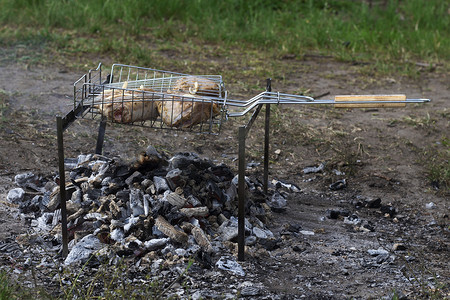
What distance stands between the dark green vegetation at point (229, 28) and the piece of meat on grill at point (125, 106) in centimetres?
430

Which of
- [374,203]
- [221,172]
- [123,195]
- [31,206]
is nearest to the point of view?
[123,195]

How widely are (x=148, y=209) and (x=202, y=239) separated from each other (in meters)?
0.49

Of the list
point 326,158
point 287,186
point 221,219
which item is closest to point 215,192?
point 221,219

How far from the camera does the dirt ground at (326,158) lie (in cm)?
407

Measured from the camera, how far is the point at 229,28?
9.77 meters

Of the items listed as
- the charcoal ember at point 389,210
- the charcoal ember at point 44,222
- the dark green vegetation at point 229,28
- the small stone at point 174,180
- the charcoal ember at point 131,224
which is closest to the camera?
the charcoal ember at point 131,224

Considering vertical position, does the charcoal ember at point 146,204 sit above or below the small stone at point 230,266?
above

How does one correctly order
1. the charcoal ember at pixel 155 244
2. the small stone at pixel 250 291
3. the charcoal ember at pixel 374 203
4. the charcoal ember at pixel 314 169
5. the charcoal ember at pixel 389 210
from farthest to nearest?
the charcoal ember at pixel 314 169 < the charcoal ember at pixel 374 203 < the charcoal ember at pixel 389 210 < the charcoal ember at pixel 155 244 < the small stone at pixel 250 291

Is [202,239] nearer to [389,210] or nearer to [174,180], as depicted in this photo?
[174,180]

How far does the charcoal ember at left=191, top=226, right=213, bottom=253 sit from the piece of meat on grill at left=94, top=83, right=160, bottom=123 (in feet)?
2.96

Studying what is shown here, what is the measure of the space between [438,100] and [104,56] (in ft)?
15.6

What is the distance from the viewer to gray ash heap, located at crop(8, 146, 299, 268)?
4152 mm

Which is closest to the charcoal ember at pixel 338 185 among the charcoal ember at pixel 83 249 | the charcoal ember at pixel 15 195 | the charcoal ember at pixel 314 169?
the charcoal ember at pixel 314 169

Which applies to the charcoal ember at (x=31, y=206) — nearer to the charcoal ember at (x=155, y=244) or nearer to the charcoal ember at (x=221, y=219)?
the charcoal ember at (x=155, y=244)
